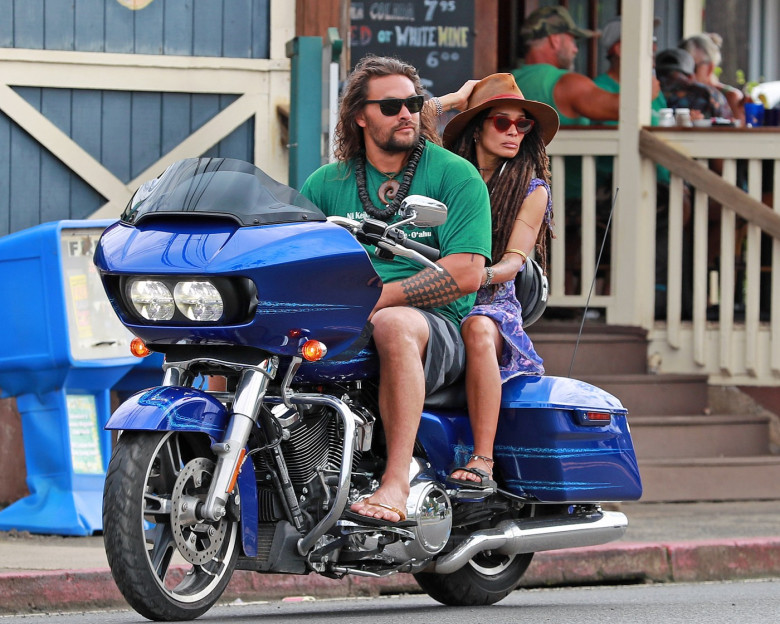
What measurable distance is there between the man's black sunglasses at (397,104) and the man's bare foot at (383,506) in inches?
49.2

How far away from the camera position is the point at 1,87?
27.3ft

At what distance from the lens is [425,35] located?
9.59 m

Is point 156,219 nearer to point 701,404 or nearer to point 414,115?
point 414,115

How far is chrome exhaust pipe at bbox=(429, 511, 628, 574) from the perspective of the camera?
5.10 metres

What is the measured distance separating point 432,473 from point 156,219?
1.31 m

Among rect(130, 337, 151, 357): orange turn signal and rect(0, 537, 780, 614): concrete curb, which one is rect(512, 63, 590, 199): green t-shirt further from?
rect(130, 337, 151, 357): orange turn signal

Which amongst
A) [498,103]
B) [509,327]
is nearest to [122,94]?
[498,103]

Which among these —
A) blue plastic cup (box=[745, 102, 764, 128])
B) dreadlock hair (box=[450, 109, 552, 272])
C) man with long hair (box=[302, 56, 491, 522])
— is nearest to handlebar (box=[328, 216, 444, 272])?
man with long hair (box=[302, 56, 491, 522])

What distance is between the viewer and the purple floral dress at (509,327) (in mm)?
5297

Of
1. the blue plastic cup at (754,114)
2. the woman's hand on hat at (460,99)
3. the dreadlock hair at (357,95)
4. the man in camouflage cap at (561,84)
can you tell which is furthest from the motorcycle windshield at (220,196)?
the blue plastic cup at (754,114)

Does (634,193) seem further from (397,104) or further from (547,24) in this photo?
(397,104)

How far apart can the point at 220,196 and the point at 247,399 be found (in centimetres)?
58

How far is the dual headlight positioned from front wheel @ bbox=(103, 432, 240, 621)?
0.34 m

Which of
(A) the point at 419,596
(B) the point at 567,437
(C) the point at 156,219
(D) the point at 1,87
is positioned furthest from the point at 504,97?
(D) the point at 1,87
